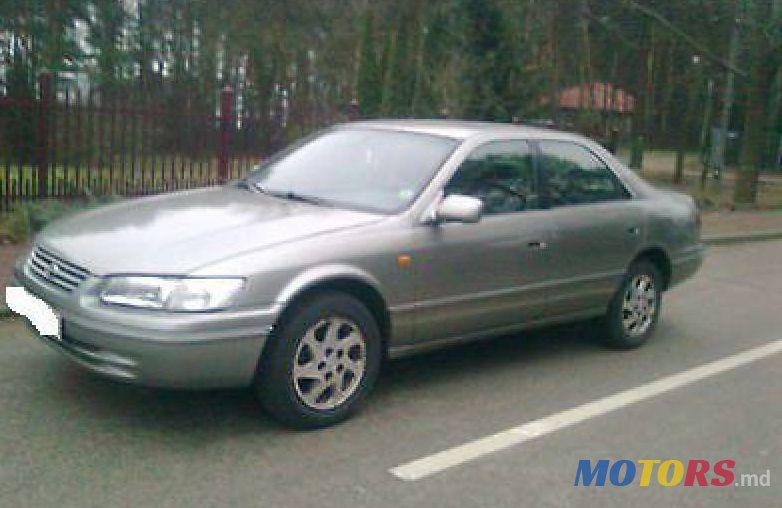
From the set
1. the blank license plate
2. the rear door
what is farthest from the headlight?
the rear door

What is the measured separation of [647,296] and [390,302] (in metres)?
2.62

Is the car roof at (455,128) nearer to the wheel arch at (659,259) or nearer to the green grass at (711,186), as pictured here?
the wheel arch at (659,259)

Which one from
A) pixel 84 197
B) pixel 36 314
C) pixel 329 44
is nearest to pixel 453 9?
pixel 84 197

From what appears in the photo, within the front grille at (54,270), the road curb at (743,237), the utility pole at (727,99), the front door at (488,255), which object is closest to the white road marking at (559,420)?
the front door at (488,255)

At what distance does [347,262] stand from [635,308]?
281cm

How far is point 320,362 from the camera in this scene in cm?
423

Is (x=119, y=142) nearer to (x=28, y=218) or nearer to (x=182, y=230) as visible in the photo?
(x=28, y=218)

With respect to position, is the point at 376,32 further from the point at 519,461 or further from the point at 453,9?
the point at 519,461

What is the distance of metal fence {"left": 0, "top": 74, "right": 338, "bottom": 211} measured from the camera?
9000 mm

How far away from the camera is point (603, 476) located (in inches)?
154

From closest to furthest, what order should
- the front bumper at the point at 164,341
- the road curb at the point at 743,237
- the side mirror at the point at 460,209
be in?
the front bumper at the point at 164,341, the side mirror at the point at 460,209, the road curb at the point at 743,237

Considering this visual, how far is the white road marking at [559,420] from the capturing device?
3.89 meters

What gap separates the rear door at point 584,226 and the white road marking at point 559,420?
2.42ft

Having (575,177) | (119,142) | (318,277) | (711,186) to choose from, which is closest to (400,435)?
(318,277)
